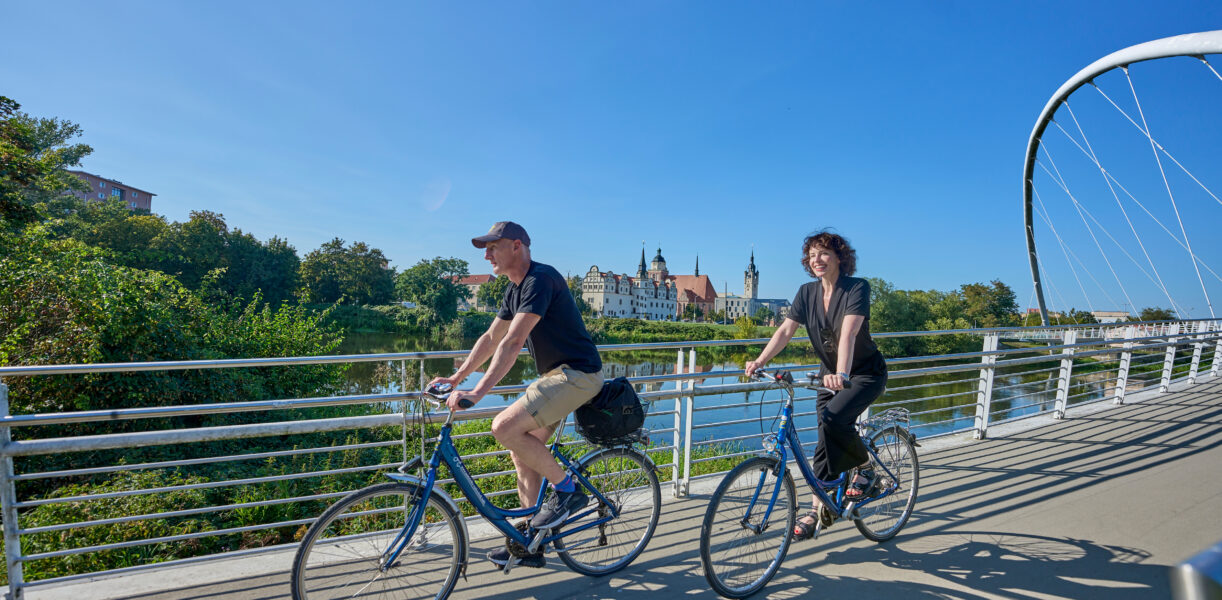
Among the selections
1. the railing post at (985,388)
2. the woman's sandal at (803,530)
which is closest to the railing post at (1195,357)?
the railing post at (985,388)

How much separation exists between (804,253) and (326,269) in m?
72.6

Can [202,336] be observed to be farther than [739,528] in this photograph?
Yes

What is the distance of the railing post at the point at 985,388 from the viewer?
546cm

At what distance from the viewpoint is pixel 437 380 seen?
2.50 metres

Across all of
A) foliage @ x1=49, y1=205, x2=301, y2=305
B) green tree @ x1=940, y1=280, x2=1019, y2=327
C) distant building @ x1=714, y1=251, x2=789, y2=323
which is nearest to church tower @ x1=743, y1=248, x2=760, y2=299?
distant building @ x1=714, y1=251, x2=789, y2=323

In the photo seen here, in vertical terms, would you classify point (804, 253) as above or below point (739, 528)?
above

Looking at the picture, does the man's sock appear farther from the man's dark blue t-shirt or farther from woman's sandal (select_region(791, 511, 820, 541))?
woman's sandal (select_region(791, 511, 820, 541))

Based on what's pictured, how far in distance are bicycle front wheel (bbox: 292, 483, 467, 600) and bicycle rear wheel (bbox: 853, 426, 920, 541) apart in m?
2.17

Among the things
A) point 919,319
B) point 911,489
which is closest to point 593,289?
point 919,319

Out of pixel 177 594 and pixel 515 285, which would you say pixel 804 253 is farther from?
A: pixel 177 594

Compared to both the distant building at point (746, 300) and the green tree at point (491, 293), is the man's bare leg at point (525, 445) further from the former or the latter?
the distant building at point (746, 300)

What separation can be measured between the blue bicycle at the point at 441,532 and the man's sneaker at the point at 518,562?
3 centimetres

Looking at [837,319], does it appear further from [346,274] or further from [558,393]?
[346,274]

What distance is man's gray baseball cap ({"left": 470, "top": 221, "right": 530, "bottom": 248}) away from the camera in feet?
8.41
